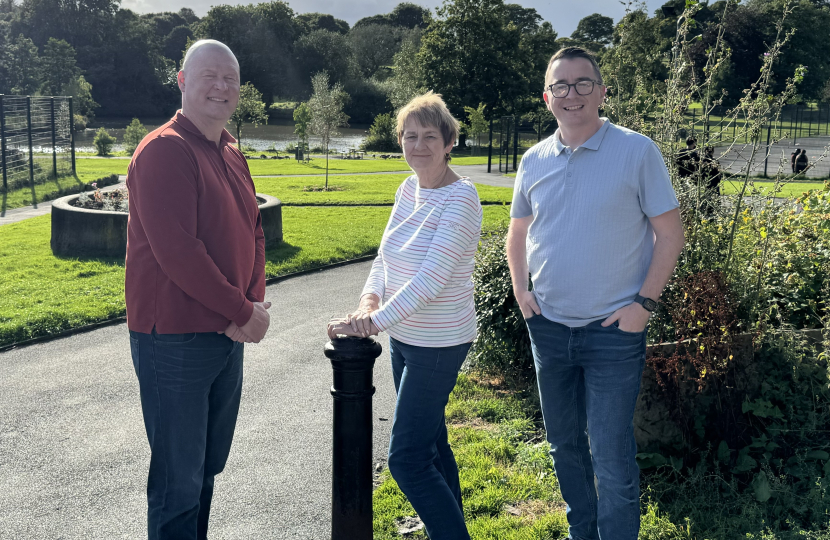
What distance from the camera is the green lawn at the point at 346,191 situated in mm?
18109

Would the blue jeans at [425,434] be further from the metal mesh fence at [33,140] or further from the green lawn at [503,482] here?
the metal mesh fence at [33,140]

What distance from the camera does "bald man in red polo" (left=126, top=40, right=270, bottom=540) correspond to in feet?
7.97

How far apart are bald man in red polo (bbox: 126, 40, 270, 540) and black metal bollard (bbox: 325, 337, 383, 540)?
39 cm

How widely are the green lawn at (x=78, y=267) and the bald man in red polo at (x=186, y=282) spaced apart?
4945 mm

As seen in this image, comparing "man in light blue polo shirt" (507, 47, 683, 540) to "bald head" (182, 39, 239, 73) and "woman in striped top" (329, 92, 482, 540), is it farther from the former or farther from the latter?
"bald head" (182, 39, 239, 73)

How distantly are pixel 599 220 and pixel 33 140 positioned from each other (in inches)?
915

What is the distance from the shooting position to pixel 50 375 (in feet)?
18.8

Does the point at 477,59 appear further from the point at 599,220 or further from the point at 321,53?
the point at 599,220

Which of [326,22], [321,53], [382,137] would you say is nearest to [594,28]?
[321,53]

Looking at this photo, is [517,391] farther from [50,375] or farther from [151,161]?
[50,375]

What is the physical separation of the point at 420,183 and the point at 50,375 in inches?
173

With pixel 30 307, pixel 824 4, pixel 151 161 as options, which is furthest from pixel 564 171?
pixel 824 4

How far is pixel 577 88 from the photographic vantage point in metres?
2.67

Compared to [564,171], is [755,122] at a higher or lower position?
higher
